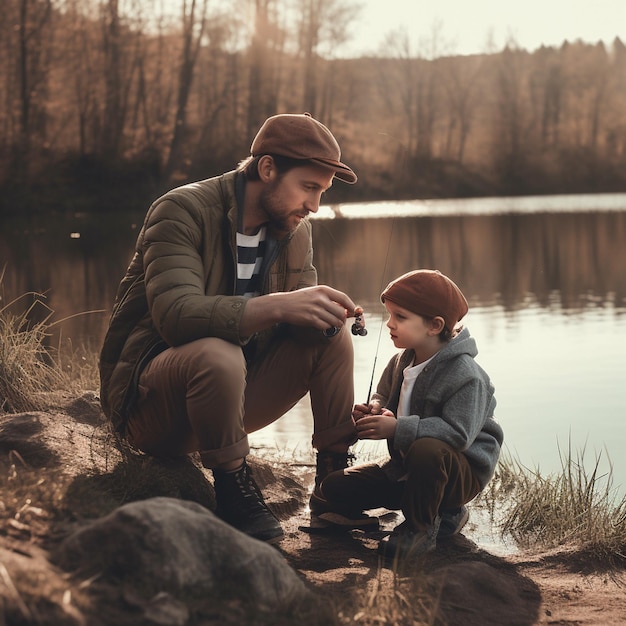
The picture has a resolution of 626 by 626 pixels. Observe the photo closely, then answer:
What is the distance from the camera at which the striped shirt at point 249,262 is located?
3.16 metres

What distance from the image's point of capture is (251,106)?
98.4 ft

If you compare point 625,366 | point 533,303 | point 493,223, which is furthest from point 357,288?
point 493,223

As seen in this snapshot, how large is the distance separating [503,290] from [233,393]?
9115 millimetres

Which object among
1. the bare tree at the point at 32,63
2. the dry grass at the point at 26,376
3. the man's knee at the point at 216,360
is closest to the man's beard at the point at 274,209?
the man's knee at the point at 216,360

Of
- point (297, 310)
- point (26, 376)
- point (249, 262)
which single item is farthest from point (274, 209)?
point (26, 376)

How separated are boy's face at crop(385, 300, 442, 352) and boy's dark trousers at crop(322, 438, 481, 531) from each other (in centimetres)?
36

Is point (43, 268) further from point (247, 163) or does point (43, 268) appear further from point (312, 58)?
point (312, 58)

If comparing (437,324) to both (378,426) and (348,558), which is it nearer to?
(378,426)

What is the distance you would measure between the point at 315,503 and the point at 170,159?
23.2 m

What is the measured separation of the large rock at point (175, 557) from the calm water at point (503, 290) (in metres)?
1.15

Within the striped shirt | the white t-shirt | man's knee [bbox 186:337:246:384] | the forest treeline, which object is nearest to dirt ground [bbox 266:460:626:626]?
the white t-shirt

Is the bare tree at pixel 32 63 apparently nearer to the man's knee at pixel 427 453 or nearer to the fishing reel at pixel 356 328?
the fishing reel at pixel 356 328

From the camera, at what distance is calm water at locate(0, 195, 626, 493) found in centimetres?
533

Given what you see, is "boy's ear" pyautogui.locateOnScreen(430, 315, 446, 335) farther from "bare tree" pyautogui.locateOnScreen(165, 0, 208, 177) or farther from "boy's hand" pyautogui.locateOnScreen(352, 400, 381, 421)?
"bare tree" pyautogui.locateOnScreen(165, 0, 208, 177)
